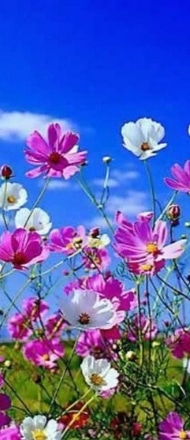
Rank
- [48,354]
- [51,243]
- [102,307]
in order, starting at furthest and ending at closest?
[48,354] → [51,243] → [102,307]

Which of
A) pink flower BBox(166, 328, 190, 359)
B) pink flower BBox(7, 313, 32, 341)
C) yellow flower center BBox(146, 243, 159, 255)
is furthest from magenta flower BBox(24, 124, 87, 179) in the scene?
pink flower BBox(7, 313, 32, 341)

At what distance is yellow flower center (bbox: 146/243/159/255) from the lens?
112cm

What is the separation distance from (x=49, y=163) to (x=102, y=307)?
0.23 m

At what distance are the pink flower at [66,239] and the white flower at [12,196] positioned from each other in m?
0.08

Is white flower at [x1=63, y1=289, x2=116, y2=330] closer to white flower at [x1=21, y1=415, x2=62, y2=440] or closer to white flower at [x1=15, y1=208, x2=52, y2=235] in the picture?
white flower at [x1=21, y1=415, x2=62, y2=440]

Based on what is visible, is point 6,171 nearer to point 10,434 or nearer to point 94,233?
point 94,233

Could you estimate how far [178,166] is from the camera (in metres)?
1.20

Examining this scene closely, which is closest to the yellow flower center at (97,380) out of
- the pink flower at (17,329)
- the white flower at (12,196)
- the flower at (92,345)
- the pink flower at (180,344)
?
the pink flower at (180,344)

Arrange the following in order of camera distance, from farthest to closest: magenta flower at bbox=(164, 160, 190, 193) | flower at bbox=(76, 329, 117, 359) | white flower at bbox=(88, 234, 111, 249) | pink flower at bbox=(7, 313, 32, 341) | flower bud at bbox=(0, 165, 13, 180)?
pink flower at bbox=(7, 313, 32, 341)
flower at bbox=(76, 329, 117, 359)
white flower at bbox=(88, 234, 111, 249)
flower bud at bbox=(0, 165, 13, 180)
magenta flower at bbox=(164, 160, 190, 193)

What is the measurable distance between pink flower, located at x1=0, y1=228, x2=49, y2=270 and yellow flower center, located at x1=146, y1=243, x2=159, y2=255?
118mm

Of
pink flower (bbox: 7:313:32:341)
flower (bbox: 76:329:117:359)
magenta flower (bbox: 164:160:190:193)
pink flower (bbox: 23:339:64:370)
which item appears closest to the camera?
magenta flower (bbox: 164:160:190:193)

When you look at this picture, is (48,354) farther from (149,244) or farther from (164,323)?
(149,244)

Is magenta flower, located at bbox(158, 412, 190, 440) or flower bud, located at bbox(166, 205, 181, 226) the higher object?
flower bud, located at bbox(166, 205, 181, 226)

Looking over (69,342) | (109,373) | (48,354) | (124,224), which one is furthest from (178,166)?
(69,342)
